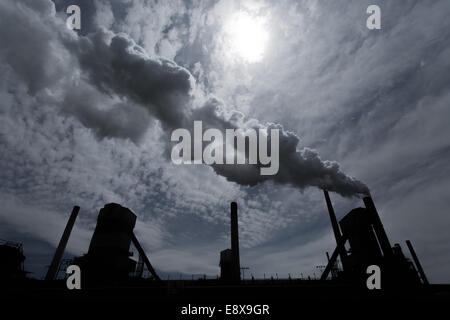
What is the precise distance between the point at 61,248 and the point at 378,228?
83.2 ft

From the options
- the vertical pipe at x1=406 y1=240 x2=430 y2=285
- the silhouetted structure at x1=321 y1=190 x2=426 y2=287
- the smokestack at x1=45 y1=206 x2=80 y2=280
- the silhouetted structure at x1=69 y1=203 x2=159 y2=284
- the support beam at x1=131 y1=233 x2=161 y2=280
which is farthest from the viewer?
the vertical pipe at x1=406 y1=240 x2=430 y2=285

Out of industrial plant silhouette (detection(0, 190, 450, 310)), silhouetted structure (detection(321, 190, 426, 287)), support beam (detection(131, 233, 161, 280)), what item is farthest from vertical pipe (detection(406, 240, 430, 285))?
support beam (detection(131, 233, 161, 280))

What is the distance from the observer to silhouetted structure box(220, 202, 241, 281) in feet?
51.4

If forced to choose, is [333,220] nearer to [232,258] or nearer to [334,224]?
[334,224]

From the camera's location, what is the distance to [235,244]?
16.4 metres

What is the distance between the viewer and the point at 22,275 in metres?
18.0

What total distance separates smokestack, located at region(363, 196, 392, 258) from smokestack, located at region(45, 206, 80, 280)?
82.1 ft

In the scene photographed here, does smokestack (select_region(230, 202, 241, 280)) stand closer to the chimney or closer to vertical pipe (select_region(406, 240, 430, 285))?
the chimney

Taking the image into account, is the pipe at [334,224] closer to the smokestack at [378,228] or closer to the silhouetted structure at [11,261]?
the smokestack at [378,228]

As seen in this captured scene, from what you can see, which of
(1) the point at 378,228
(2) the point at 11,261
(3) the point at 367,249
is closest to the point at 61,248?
(2) the point at 11,261
